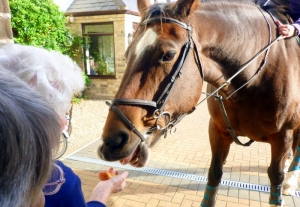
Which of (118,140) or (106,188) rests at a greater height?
(118,140)

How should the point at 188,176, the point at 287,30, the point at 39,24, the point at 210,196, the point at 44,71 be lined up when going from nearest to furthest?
1. the point at 44,71
2. the point at 287,30
3. the point at 210,196
4. the point at 188,176
5. the point at 39,24

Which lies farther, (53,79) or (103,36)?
(103,36)

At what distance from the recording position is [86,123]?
7.32 m

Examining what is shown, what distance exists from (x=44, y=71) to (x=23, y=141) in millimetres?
559

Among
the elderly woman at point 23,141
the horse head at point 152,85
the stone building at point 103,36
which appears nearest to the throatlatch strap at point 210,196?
the horse head at point 152,85

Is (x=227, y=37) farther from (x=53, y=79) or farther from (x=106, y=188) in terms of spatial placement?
(x=106, y=188)

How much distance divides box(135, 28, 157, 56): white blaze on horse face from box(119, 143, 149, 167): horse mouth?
664 mm

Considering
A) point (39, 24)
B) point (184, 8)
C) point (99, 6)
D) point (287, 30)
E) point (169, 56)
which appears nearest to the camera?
point (169, 56)

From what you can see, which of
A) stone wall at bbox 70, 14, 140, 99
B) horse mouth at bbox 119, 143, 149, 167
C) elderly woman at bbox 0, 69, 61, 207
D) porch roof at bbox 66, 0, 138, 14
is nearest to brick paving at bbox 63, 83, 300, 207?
horse mouth at bbox 119, 143, 149, 167

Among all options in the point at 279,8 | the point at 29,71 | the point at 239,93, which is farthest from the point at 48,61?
the point at 279,8

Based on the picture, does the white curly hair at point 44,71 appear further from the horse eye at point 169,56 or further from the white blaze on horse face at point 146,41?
the horse eye at point 169,56

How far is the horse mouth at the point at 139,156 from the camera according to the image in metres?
1.69

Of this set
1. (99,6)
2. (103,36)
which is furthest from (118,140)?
(99,6)

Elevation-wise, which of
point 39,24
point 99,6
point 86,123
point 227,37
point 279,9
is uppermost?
point 99,6
